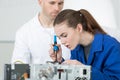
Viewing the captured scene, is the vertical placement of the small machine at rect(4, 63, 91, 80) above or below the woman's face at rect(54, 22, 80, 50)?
below

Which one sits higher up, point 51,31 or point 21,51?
point 51,31

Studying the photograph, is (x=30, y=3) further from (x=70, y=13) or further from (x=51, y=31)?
(x=70, y=13)

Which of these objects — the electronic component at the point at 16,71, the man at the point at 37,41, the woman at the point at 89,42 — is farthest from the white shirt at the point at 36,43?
the electronic component at the point at 16,71

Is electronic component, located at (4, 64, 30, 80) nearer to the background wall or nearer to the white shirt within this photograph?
the white shirt

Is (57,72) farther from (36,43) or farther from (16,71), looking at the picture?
(36,43)

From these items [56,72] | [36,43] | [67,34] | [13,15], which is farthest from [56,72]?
[13,15]

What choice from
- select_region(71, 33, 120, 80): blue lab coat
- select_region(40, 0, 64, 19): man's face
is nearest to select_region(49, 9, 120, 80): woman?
select_region(71, 33, 120, 80): blue lab coat

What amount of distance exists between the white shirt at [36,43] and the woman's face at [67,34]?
14.5 inches

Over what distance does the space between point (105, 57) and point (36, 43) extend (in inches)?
21.7

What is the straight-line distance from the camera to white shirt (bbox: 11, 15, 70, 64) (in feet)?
5.47

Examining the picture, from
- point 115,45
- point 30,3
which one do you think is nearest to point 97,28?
point 115,45

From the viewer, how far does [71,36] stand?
1.28m

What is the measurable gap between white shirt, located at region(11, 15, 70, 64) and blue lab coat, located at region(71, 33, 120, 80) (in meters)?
0.40

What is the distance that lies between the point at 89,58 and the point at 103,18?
0.62m
